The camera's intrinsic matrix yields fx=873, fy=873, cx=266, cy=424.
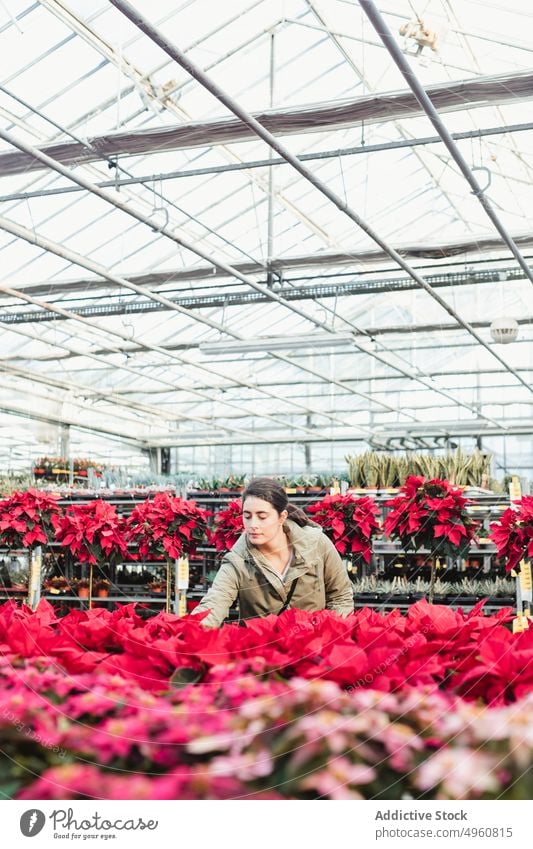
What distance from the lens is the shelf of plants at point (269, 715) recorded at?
0.64 metres

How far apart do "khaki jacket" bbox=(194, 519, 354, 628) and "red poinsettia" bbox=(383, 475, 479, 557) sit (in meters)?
1.40

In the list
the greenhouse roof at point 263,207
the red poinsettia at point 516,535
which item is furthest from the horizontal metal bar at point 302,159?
the red poinsettia at point 516,535

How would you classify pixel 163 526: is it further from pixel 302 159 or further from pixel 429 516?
pixel 302 159

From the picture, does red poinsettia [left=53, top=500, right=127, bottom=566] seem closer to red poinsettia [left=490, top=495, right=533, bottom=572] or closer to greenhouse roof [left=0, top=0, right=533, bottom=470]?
greenhouse roof [left=0, top=0, right=533, bottom=470]

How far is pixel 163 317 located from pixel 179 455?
265 inches

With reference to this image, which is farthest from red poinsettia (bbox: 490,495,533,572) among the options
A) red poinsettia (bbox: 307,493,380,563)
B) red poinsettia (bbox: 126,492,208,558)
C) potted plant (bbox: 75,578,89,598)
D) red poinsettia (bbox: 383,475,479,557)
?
potted plant (bbox: 75,578,89,598)

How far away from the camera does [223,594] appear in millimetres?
1685

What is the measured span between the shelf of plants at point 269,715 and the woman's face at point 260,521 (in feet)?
2.43

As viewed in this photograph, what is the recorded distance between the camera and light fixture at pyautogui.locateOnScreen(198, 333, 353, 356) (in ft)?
27.2

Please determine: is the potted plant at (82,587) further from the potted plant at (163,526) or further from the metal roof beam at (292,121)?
the metal roof beam at (292,121)

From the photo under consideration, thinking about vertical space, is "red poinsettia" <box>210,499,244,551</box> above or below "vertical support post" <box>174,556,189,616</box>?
above

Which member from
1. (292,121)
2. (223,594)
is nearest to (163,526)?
(223,594)

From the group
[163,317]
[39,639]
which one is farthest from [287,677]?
[163,317]
